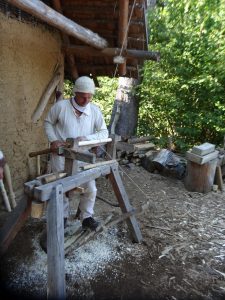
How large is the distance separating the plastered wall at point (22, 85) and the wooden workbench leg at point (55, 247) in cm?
253

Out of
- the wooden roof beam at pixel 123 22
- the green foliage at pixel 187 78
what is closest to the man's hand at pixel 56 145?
the wooden roof beam at pixel 123 22

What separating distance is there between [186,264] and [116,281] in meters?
0.99

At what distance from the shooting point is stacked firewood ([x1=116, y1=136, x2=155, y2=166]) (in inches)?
336

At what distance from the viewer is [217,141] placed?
32.9ft

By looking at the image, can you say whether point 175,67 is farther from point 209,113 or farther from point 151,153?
point 151,153

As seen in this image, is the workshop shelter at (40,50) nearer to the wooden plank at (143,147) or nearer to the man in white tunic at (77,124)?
the man in white tunic at (77,124)

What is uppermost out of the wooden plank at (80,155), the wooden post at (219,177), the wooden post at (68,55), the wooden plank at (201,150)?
the wooden post at (68,55)

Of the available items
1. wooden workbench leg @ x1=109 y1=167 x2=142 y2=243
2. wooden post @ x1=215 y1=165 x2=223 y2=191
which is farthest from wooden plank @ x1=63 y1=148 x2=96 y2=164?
wooden post @ x1=215 y1=165 x2=223 y2=191

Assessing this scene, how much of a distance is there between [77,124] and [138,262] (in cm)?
181

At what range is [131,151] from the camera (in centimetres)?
854

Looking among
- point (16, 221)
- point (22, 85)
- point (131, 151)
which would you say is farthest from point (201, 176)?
point (16, 221)

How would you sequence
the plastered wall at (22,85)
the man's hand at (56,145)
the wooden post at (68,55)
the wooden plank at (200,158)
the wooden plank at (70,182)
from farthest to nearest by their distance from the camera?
1. the wooden plank at (200,158)
2. the wooden post at (68,55)
3. the plastered wall at (22,85)
4. the man's hand at (56,145)
5. the wooden plank at (70,182)

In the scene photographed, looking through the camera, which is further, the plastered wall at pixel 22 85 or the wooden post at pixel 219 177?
the wooden post at pixel 219 177

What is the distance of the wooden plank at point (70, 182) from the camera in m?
2.88
